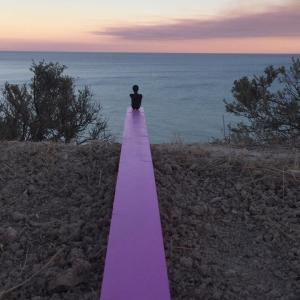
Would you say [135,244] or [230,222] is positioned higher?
[135,244]

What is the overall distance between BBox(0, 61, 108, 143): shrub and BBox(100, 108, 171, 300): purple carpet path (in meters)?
11.8

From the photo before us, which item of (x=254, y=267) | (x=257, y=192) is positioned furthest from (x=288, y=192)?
(x=254, y=267)

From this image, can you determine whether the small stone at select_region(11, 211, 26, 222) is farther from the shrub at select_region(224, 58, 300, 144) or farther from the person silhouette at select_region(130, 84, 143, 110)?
the shrub at select_region(224, 58, 300, 144)

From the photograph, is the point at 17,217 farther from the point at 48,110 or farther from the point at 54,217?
the point at 48,110

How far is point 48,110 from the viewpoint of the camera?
16.4 m

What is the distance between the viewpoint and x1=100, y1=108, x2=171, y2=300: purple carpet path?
6.37ft

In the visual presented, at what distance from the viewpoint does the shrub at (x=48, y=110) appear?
15.6m

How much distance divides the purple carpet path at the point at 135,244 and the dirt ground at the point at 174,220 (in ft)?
0.63

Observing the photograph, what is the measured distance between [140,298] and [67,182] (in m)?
2.06

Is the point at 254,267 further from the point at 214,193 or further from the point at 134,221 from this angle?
the point at 214,193

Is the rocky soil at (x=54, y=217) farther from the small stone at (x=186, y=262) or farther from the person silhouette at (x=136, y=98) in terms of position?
the person silhouette at (x=136, y=98)

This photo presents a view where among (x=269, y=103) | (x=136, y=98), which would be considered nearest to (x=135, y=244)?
(x=136, y=98)

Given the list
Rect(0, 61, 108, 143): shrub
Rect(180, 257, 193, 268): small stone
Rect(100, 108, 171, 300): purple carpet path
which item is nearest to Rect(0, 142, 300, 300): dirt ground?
Rect(180, 257, 193, 268): small stone

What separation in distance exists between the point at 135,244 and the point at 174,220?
2.77 feet
